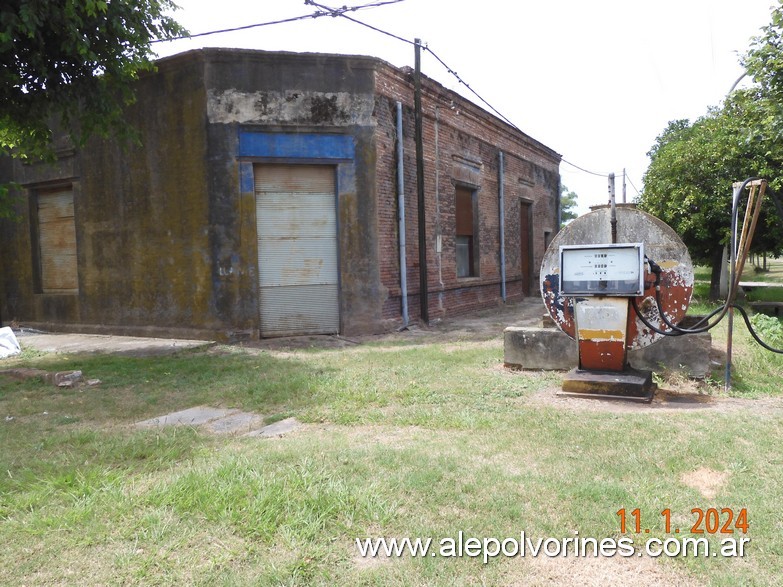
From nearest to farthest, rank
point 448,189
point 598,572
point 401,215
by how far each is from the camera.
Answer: point 598,572 → point 401,215 → point 448,189

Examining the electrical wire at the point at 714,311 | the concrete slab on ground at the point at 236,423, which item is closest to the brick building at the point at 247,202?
the concrete slab on ground at the point at 236,423

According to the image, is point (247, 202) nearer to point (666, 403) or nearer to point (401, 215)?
point (401, 215)

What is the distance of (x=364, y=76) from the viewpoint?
11055 mm

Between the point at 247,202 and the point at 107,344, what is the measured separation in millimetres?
3721

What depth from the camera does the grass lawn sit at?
276 cm

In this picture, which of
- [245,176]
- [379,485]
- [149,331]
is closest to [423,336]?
[245,176]

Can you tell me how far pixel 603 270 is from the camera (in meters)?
5.82

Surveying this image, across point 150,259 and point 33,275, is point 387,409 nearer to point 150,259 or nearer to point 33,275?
point 150,259

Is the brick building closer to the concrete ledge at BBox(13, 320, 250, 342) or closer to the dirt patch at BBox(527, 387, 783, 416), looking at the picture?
the concrete ledge at BBox(13, 320, 250, 342)

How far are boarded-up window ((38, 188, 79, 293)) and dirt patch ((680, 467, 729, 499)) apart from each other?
496 inches

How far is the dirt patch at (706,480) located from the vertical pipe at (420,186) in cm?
884

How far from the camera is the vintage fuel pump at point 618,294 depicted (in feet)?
18.9

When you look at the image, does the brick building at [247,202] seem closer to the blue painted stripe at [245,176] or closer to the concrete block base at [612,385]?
the blue painted stripe at [245,176]

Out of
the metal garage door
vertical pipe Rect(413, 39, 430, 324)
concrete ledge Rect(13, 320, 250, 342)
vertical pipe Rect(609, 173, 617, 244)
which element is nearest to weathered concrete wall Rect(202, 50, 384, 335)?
the metal garage door
